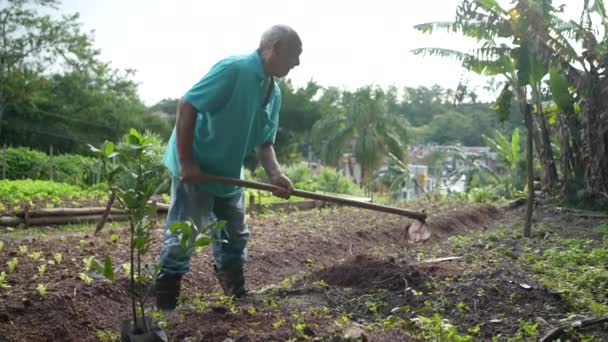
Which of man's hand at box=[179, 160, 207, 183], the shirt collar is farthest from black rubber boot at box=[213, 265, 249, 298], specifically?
the shirt collar

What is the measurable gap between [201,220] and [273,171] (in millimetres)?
662

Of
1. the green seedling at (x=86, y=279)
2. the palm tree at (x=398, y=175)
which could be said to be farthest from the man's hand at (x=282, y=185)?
the palm tree at (x=398, y=175)

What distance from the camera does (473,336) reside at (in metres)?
3.16

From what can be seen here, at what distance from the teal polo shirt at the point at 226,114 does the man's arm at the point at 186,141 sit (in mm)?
52

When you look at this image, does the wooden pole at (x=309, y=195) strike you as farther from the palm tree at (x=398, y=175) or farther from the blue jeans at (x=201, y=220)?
the palm tree at (x=398, y=175)

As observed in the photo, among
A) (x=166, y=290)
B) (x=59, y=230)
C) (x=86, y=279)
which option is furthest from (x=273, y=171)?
(x=59, y=230)

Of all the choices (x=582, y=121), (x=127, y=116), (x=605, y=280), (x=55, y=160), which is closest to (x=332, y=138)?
(x=127, y=116)

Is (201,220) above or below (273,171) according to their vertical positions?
below

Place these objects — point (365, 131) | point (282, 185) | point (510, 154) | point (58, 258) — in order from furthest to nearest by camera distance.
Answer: point (365, 131), point (510, 154), point (58, 258), point (282, 185)

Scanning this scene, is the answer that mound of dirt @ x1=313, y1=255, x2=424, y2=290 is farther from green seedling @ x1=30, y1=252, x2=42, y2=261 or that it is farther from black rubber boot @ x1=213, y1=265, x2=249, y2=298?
green seedling @ x1=30, y1=252, x2=42, y2=261

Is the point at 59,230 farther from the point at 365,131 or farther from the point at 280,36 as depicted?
the point at 365,131

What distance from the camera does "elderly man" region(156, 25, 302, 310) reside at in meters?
3.40

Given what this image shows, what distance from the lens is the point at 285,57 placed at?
11.7 feet

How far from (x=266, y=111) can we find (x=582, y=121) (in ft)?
28.7
